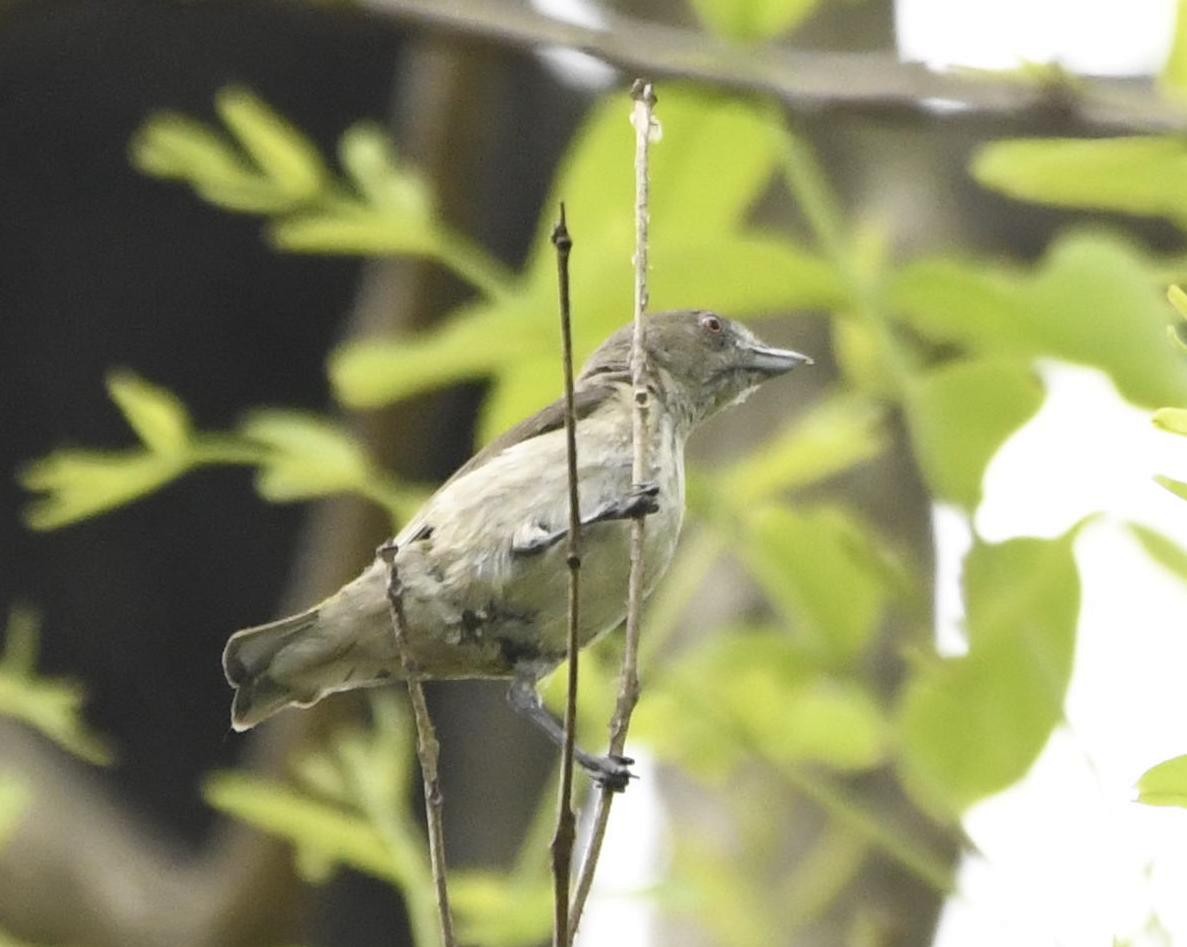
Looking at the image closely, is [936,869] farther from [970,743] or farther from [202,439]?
[202,439]

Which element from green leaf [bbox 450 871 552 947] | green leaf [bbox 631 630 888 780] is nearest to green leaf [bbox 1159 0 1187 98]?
green leaf [bbox 631 630 888 780]

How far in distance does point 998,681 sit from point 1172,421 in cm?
87

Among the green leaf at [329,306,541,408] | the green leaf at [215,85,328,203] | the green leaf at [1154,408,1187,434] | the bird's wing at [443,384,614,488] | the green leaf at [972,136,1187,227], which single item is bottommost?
the bird's wing at [443,384,614,488]

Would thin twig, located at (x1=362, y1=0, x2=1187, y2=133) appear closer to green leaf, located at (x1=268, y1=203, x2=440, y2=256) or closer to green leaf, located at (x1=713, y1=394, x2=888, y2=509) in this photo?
green leaf, located at (x1=268, y1=203, x2=440, y2=256)

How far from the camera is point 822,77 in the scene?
6.78 ft

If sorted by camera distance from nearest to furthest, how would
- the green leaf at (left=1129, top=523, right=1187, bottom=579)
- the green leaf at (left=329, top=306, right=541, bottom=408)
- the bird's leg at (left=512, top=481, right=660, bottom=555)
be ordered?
the green leaf at (left=1129, top=523, right=1187, bottom=579), the green leaf at (left=329, top=306, right=541, bottom=408), the bird's leg at (left=512, top=481, right=660, bottom=555)

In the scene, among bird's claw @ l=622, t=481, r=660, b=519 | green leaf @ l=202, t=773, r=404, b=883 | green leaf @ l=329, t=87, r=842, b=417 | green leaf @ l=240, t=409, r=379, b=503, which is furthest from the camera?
green leaf @ l=202, t=773, r=404, b=883

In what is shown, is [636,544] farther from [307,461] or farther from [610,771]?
[307,461]

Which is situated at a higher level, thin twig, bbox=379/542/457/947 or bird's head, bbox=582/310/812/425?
bird's head, bbox=582/310/812/425

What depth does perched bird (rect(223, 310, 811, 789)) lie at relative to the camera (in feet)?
7.61

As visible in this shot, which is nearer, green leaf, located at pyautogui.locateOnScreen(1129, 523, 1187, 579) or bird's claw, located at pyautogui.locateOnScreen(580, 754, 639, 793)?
bird's claw, located at pyautogui.locateOnScreen(580, 754, 639, 793)

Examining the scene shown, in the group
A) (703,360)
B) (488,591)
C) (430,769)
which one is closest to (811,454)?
(703,360)

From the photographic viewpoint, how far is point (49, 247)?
17.7 ft

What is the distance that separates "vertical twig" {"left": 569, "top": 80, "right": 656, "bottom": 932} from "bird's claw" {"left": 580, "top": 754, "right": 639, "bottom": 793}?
0.04ft
